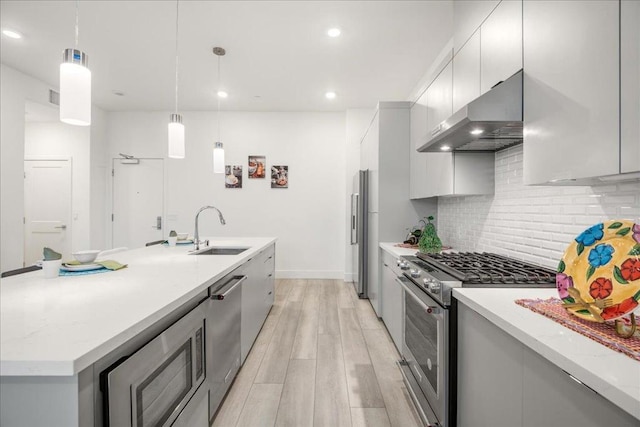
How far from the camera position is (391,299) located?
280 centimetres

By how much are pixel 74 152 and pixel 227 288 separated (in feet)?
16.6

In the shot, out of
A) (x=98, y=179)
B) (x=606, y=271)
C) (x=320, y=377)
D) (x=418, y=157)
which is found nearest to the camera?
(x=606, y=271)

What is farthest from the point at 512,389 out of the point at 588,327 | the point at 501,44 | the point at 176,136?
the point at 176,136

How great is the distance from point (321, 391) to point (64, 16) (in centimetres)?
396

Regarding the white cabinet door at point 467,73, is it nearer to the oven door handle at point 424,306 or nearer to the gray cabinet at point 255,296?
the oven door handle at point 424,306

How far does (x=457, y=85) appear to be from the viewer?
211cm

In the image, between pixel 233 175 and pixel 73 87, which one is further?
pixel 233 175

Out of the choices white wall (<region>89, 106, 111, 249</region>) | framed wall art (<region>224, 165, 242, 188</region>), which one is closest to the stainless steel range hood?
framed wall art (<region>224, 165, 242, 188</region>)

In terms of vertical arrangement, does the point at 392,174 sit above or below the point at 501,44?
below

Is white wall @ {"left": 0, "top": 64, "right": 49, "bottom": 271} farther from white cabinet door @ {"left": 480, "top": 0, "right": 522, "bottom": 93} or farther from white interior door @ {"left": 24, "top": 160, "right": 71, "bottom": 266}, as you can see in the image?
white cabinet door @ {"left": 480, "top": 0, "right": 522, "bottom": 93}

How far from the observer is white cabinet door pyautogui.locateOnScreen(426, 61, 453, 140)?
2.25m

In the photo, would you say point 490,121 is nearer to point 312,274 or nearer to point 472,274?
point 472,274

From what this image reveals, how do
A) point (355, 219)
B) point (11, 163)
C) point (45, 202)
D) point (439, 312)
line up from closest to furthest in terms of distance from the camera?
point (439, 312), point (11, 163), point (355, 219), point (45, 202)

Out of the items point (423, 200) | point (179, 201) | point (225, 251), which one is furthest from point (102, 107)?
point (423, 200)
